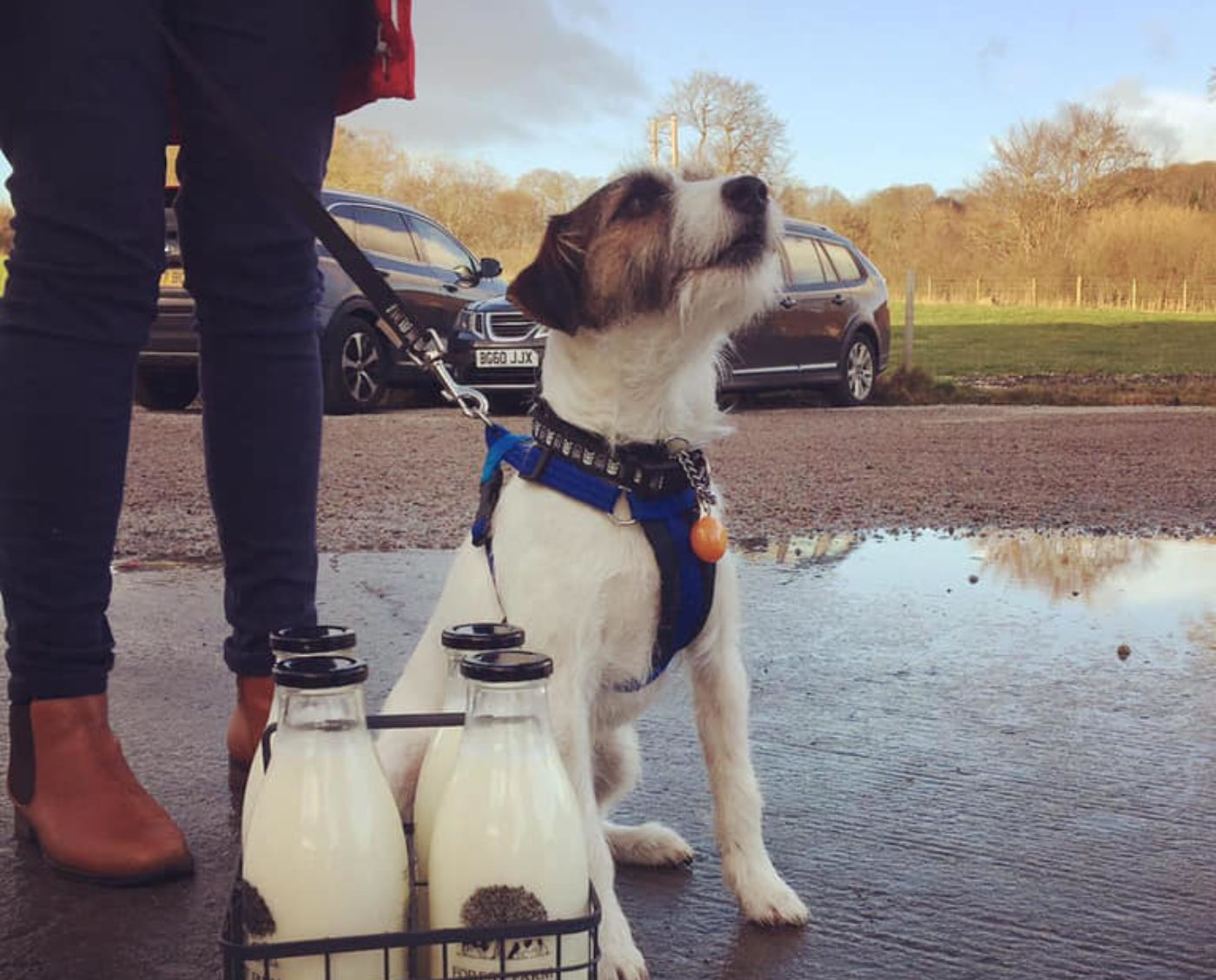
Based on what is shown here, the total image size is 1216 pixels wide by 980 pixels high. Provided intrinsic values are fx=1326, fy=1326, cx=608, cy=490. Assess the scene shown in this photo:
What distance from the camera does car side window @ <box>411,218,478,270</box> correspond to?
13773mm

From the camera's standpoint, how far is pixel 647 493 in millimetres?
2258

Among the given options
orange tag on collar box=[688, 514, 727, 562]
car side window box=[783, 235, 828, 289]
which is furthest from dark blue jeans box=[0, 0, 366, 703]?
car side window box=[783, 235, 828, 289]

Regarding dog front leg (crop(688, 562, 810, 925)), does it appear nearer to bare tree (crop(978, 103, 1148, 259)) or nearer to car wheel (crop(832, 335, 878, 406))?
car wheel (crop(832, 335, 878, 406))

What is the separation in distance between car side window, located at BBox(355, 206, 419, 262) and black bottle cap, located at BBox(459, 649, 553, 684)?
1185cm

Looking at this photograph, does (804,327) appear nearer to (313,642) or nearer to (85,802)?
(85,802)

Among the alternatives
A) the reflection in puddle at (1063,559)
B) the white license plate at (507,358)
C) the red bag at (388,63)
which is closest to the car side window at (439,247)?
the white license plate at (507,358)

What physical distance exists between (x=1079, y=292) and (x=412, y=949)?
37362mm

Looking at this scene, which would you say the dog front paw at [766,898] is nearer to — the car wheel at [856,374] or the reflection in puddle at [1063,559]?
the reflection in puddle at [1063,559]

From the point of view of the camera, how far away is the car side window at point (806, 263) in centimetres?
1434

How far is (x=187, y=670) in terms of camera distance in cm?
370

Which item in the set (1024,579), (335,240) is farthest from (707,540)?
(1024,579)

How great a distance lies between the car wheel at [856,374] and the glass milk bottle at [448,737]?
13.7 metres

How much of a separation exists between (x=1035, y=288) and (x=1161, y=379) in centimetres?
1762

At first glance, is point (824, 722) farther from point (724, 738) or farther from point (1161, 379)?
point (1161, 379)
